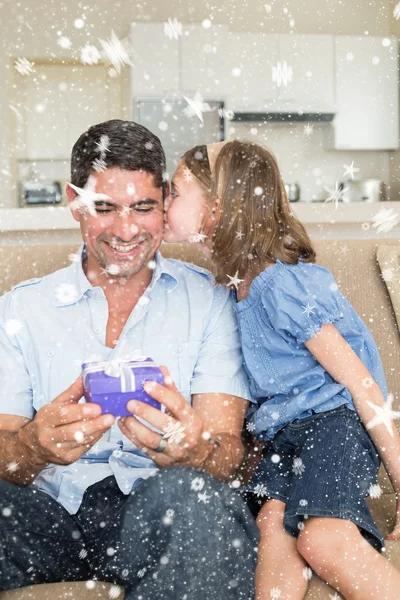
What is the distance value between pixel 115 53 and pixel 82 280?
4806 mm

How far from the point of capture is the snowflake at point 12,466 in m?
1.18

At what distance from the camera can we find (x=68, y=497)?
1.26 meters

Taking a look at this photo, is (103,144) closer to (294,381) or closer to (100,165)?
(100,165)

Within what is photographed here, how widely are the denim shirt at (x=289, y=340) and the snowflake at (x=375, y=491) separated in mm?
153

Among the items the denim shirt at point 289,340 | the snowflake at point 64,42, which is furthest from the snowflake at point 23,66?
the denim shirt at point 289,340

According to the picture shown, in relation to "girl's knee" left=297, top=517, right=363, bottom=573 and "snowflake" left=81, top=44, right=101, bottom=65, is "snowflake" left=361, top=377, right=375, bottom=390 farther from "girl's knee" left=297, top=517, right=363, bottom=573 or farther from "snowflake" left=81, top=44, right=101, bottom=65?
"snowflake" left=81, top=44, right=101, bottom=65

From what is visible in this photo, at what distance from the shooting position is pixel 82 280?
4.80 feet

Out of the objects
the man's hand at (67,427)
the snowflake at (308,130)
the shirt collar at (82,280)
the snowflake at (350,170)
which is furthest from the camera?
the snowflake at (350,170)

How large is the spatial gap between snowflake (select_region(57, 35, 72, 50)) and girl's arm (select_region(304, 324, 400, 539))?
4474mm

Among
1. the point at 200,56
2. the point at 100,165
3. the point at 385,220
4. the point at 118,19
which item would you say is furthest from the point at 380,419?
the point at 118,19

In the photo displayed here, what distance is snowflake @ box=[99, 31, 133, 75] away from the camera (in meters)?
5.24

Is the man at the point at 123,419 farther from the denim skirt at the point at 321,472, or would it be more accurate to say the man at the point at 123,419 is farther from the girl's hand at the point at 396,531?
the girl's hand at the point at 396,531

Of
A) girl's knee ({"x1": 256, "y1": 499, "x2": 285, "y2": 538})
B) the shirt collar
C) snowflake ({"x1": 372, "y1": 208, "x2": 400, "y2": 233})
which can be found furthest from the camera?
snowflake ({"x1": 372, "y1": 208, "x2": 400, "y2": 233})

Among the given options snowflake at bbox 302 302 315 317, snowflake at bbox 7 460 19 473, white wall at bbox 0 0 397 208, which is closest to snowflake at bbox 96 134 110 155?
snowflake at bbox 302 302 315 317
